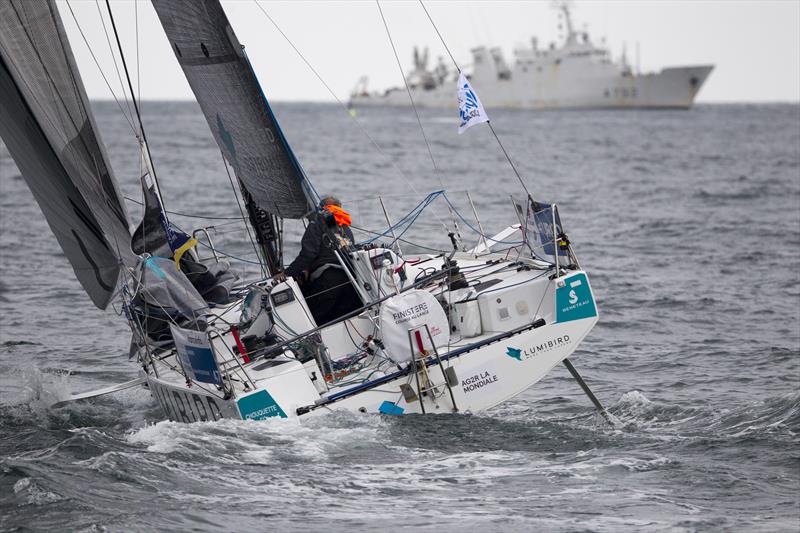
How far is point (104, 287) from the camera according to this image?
31.3 ft

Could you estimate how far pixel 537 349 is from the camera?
817cm

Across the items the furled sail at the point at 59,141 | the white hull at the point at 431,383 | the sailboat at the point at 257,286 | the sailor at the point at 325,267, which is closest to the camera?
the white hull at the point at 431,383

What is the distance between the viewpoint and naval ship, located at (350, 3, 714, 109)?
8981cm

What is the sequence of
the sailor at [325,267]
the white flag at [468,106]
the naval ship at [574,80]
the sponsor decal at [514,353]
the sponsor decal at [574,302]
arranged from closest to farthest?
1. the sponsor decal at [514,353]
2. the sponsor decal at [574,302]
3. the sailor at [325,267]
4. the white flag at [468,106]
5. the naval ship at [574,80]

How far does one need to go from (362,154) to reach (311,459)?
38.0 m

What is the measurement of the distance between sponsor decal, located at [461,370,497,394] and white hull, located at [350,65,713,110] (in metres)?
85.0

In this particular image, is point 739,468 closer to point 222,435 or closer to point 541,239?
point 541,239

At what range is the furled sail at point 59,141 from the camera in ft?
30.5

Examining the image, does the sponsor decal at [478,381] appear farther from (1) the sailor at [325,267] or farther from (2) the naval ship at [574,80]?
(2) the naval ship at [574,80]

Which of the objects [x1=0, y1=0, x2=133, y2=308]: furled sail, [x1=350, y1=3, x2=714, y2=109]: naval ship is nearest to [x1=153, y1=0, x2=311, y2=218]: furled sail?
[x1=0, y1=0, x2=133, y2=308]: furled sail

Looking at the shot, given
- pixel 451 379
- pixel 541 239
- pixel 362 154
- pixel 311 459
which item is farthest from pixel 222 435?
pixel 362 154

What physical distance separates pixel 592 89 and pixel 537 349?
8659cm

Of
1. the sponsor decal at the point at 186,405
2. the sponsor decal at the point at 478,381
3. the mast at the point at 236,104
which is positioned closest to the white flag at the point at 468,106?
the mast at the point at 236,104

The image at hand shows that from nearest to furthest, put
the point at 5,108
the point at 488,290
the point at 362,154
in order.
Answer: the point at 488,290, the point at 5,108, the point at 362,154
